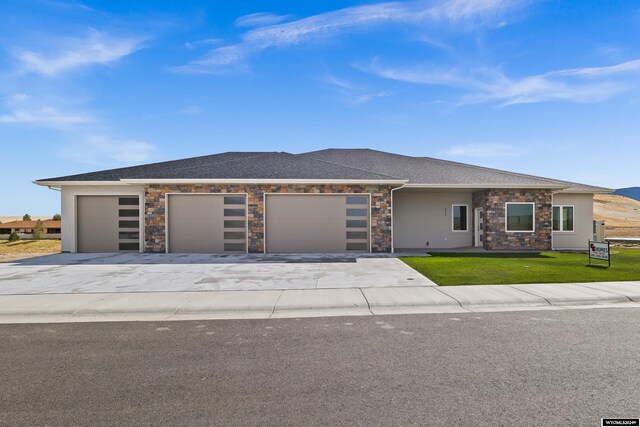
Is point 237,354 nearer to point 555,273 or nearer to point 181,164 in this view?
point 555,273

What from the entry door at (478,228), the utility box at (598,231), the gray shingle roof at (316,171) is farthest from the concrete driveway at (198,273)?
the utility box at (598,231)

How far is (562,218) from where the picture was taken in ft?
63.1

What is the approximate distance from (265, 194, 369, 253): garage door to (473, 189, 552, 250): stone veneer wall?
6.17 meters

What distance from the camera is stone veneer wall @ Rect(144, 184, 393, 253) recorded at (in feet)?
54.0

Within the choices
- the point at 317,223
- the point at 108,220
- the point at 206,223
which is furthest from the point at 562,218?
the point at 108,220

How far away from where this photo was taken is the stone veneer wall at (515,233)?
17.6 meters

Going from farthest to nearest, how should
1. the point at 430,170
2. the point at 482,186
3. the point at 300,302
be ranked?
the point at 430,170 → the point at 482,186 → the point at 300,302

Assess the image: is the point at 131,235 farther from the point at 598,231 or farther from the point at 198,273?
the point at 598,231

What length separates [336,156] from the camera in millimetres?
24188

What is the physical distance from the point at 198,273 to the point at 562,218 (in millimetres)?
18370

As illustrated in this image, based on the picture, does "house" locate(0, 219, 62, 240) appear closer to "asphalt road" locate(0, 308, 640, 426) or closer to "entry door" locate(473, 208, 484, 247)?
"entry door" locate(473, 208, 484, 247)

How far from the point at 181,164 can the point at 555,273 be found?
17.7 metres

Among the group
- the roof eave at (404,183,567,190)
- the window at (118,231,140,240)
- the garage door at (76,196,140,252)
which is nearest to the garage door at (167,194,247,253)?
the window at (118,231,140,240)

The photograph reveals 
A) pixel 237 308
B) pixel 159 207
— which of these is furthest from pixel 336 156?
pixel 237 308
